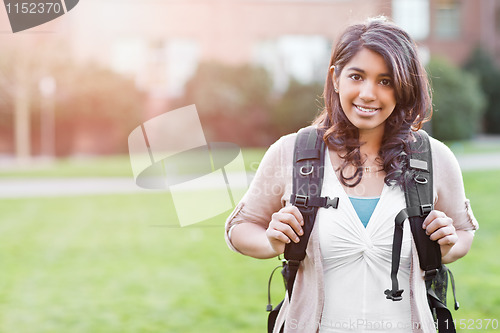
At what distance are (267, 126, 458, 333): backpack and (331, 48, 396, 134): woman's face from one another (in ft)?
0.39

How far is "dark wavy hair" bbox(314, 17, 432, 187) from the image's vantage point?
167 cm

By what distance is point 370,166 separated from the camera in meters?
1.75

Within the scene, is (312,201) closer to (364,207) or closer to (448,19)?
(364,207)

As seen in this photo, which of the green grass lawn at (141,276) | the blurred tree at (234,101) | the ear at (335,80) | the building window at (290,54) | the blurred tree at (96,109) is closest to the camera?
the ear at (335,80)

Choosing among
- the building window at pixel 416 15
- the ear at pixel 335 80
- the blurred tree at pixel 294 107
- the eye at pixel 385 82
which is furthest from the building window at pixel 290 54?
the eye at pixel 385 82

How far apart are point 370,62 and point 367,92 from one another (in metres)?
0.08

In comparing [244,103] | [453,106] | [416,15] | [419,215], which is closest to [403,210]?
[419,215]

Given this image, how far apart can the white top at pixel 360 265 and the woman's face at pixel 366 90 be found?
0.61 feet

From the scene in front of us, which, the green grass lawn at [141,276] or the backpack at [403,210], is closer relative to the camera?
the backpack at [403,210]

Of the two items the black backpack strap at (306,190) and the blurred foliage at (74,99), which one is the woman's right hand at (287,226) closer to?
the black backpack strap at (306,190)

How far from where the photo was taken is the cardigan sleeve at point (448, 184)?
1.71 metres

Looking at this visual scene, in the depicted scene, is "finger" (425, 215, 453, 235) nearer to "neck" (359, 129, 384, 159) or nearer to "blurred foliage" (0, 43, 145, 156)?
"neck" (359, 129, 384, 159)

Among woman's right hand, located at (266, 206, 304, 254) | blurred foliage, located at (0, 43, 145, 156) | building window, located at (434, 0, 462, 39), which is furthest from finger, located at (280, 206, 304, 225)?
building window, located at (434, 0, 462, 39)

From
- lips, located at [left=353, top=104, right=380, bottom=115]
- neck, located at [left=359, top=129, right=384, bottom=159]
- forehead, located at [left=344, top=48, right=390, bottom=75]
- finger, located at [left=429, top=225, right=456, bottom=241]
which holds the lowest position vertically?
finger, located at [left=429, top=225, right=456, bottom=241]
